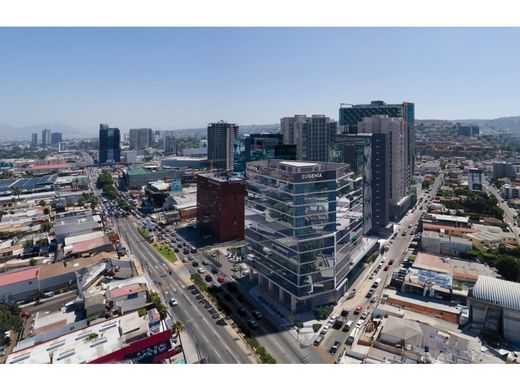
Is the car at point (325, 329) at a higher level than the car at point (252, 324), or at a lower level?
lower

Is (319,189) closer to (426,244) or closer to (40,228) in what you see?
(426,244)

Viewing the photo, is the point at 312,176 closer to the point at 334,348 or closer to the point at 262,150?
the point at 334,348

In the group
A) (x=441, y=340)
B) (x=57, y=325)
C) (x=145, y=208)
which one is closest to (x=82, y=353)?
(x=57, y=325)

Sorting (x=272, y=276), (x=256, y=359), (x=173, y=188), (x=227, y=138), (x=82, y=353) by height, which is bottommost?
(x=256, y=359)

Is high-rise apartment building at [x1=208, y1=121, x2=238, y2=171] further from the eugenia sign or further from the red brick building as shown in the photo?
the eugenia sign

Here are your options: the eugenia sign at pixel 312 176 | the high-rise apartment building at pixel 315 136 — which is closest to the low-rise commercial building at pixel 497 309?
the eugenia sign at pixel 312 176

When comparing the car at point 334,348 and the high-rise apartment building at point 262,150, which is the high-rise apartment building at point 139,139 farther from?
the car at point 334,348

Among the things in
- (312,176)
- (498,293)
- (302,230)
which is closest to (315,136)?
(312,176)

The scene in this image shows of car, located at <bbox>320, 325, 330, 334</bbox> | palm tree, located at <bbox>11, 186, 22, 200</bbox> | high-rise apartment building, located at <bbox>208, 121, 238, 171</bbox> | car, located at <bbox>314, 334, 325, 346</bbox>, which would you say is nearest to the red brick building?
car, located at <bbox>320, 325, 330, 334</bbox>
